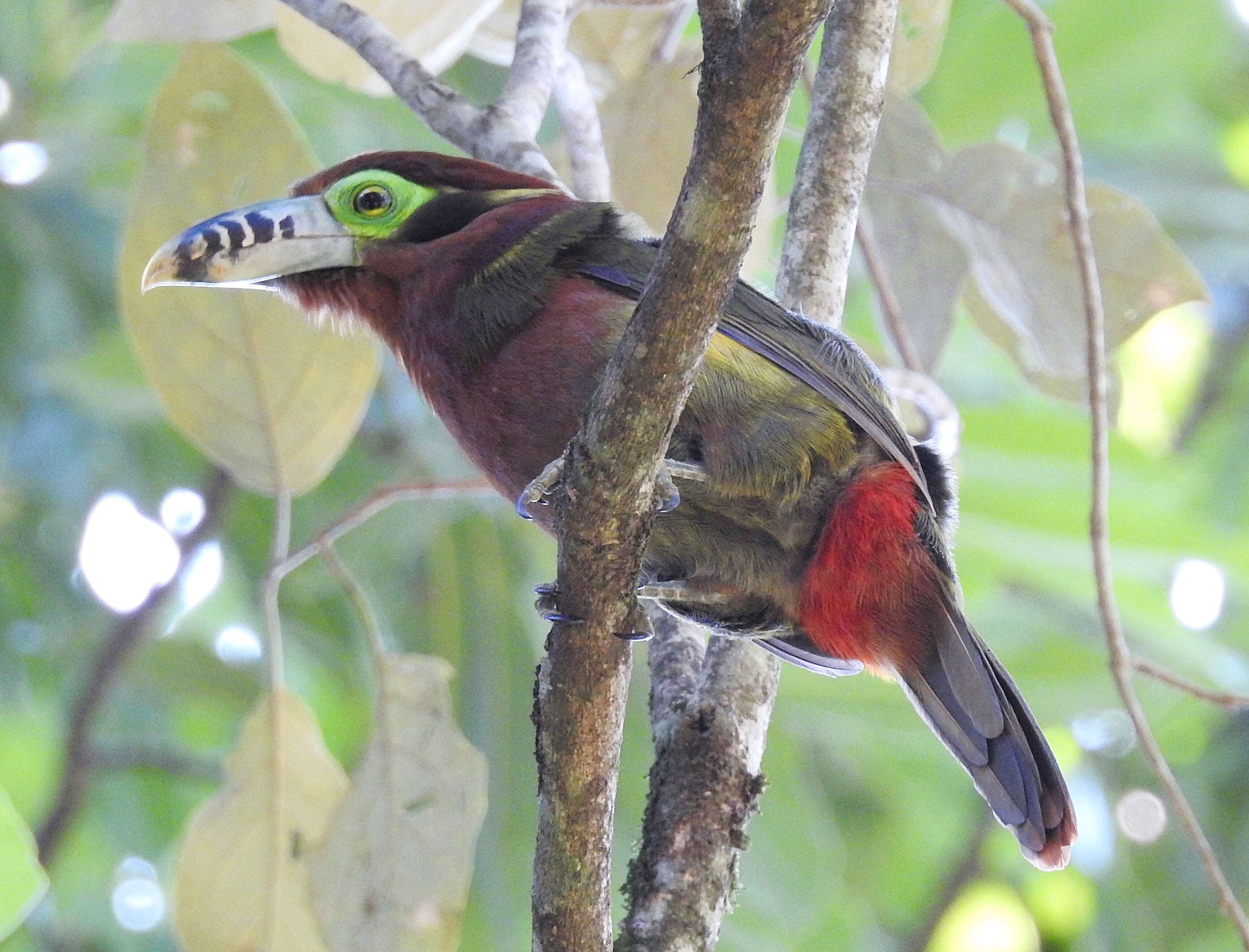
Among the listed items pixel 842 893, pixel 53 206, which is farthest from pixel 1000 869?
pixel 53 206

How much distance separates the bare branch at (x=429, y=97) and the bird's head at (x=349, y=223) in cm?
25

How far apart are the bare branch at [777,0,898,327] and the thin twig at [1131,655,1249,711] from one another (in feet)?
2.71

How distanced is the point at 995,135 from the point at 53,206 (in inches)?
109

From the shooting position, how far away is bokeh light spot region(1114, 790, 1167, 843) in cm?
479

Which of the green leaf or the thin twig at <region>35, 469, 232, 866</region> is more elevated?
the green leaf

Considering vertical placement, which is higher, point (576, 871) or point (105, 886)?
point (576, 871)

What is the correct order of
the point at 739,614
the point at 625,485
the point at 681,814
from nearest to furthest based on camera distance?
the point at 625,485 → the point at 681,814 → the point at 739,614

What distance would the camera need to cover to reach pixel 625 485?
166 cm

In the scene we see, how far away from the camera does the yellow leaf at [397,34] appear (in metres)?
2.98

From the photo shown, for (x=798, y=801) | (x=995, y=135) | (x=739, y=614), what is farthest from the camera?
(x=995, y=135)

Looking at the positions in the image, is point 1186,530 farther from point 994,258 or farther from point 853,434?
point 853,434

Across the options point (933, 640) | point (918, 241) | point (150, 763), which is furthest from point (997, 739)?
point (150, 763)

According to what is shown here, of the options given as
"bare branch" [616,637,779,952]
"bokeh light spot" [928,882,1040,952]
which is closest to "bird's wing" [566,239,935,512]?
"bare branch" [616,637,779,952]

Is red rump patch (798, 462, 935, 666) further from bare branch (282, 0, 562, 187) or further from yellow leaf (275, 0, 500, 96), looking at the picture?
yellow leaf (275, 0, 500, 96)
